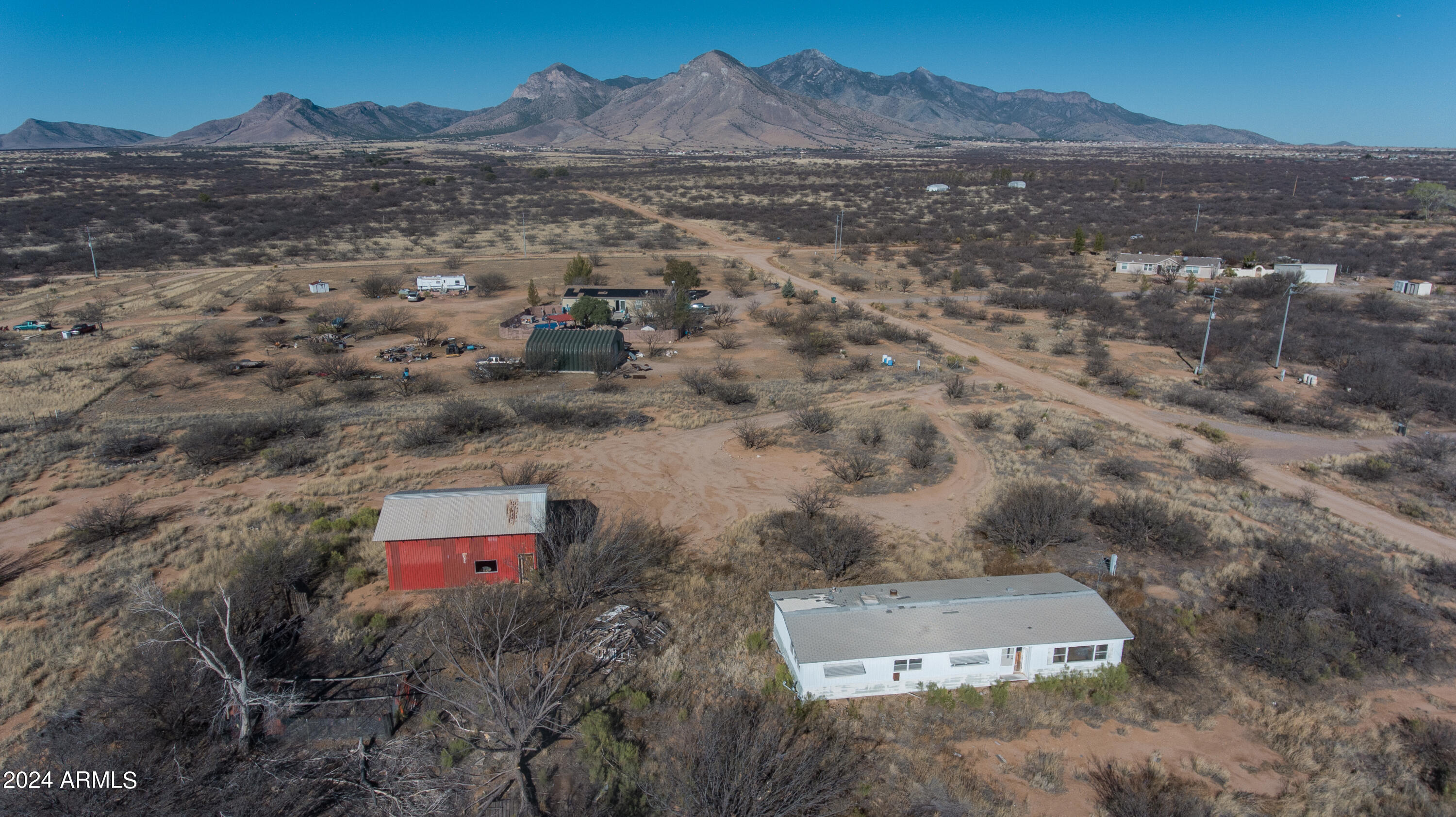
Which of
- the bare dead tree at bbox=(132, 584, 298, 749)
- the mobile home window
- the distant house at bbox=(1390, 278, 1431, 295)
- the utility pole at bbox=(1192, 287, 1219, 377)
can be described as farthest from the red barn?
the distant house at bbox=(1390, 278, 1431, 295)

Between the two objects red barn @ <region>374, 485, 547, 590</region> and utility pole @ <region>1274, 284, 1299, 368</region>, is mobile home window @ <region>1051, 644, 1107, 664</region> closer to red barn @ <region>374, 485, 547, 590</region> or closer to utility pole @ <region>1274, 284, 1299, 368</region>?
red barn @ <region>374, 485, 547, 590</region>

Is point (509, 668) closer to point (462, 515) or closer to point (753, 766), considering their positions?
point (462, 515)

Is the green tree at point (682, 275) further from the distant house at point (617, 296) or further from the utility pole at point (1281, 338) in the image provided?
the utility pole at point (1281, 338)

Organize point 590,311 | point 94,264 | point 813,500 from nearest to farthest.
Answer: point 813,500 → point 590,311 → point 94,264

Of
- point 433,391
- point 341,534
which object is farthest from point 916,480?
point 433,391

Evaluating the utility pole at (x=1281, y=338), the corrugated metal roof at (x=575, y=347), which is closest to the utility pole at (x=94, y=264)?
the corrugated metal roof at (x=575, y=347)

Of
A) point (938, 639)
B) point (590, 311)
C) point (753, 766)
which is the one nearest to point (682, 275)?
point (590, 311)
